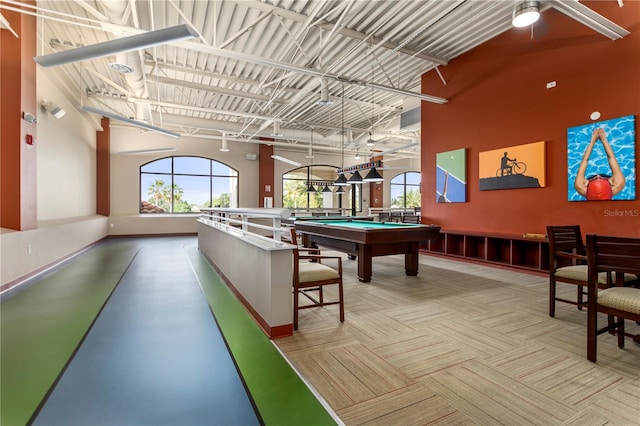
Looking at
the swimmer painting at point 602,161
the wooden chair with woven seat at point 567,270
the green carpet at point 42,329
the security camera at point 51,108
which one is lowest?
the green carpet at point 42,329

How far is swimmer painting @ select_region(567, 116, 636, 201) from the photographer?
14.3 feet

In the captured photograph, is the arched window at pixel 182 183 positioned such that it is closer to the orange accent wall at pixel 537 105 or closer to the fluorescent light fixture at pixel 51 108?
the fluorescent light fixture at pixel 51 108

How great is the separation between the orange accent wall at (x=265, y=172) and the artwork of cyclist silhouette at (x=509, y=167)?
9.27 meters

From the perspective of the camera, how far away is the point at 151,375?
2.20 meters

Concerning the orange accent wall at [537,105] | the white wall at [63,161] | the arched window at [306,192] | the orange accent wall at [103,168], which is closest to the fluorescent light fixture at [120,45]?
the white wall at [63,161]

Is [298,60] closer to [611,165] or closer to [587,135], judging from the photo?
[587,135]

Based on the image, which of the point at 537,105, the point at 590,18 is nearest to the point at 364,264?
the point at 537,105

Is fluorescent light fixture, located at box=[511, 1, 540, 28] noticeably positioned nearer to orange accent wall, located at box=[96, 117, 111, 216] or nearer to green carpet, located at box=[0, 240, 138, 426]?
green carpet, located at box=[0, 240, 138, 426]

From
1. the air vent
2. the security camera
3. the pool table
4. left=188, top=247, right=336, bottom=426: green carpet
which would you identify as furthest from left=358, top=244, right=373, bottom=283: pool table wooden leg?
the security camera

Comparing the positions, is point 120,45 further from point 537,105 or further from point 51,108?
point 537,105

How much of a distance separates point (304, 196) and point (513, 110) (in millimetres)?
10918

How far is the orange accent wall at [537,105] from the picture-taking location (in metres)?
4.48

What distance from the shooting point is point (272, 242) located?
3066 millimetres

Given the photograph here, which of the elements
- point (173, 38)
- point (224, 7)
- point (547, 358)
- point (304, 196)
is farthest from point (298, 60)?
point (304, 196)
